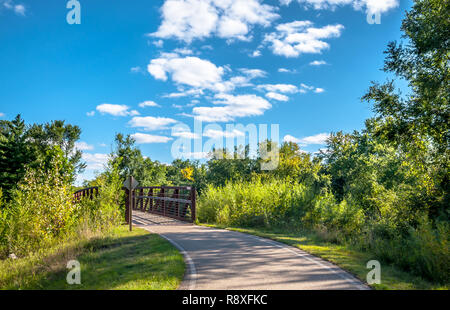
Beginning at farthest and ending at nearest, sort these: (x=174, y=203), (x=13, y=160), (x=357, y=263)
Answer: (x=13, y=160)
(x=174, y=203)
(x=357, y=263)

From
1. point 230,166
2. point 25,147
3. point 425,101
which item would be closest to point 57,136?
point 25,147

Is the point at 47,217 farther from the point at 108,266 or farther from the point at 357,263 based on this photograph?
the point at 357,263

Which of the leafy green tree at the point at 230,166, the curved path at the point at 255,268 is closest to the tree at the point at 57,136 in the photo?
the leafy green tree at the point at 230,166

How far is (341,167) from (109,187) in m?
15.9

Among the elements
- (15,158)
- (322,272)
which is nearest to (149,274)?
(322,272)

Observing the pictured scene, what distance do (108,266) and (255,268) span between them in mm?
4227

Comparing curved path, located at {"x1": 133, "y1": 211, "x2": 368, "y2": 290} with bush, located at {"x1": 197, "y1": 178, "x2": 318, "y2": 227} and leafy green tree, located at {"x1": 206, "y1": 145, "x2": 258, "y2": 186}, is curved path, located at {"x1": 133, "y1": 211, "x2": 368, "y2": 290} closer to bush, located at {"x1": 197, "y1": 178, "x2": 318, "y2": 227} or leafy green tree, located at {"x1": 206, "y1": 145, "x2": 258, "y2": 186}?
bush, located at {"x1": 197, "y1": 178, "x2": 318, "y2": 227}

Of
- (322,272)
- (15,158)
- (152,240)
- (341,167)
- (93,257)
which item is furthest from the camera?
(15,158)

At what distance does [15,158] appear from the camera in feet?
114

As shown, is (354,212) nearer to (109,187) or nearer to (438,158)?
(438,158)

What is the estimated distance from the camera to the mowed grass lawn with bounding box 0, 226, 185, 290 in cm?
676

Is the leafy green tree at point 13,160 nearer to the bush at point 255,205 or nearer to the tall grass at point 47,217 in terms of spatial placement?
the tall grass at point 47,217

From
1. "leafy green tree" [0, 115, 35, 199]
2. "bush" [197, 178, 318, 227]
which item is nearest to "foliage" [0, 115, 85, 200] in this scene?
"leafy green tree" [0, 115, 35, 199]

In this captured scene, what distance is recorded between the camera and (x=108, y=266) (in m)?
8.69
